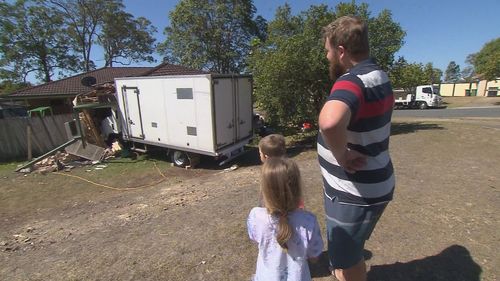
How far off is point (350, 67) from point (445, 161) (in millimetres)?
7310

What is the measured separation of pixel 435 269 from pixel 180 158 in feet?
26.1

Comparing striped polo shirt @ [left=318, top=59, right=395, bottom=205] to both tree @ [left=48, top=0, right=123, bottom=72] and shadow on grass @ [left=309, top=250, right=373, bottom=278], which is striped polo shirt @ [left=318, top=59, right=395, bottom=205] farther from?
tree @ [left=48, top=0, right=123, bottom=72]

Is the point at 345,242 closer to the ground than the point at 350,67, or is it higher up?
closer to the ground

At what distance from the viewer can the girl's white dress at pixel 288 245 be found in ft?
6.09

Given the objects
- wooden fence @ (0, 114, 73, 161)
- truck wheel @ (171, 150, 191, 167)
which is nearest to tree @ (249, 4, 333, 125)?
truck wheel @ (171, 150, 191, 167)

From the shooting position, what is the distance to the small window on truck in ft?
27.8

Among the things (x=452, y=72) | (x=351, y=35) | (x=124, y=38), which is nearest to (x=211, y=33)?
(x=124, y=38)

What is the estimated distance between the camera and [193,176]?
28.4 feet

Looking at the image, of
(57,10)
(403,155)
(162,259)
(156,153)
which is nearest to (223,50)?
(57,10)

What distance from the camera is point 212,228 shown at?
4.36 m

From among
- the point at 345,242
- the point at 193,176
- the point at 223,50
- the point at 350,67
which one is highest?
the point at 223,50

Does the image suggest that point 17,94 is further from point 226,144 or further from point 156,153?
point 226,144

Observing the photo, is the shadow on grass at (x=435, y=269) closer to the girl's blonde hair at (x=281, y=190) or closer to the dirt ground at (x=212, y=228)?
the dirt ground at (x=212, y=228)

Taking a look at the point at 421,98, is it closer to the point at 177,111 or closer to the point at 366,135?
the point at 177,111
